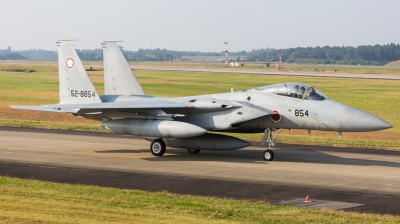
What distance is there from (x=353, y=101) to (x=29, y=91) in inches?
1139

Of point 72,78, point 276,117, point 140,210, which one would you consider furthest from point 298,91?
point 140,210

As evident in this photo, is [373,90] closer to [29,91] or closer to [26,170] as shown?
[29,91]

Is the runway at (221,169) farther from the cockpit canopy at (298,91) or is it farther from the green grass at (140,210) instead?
the cockpit canopy at (298,91)

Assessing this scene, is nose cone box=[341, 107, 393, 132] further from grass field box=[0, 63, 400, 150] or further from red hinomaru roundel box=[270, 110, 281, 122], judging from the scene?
grass field box=[0, 63, 400, 150]

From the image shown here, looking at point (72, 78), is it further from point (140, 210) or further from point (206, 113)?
point (140, 210)

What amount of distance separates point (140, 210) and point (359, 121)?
894 cm

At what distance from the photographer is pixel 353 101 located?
161 feet

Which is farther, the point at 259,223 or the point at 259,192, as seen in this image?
the point at 259,192

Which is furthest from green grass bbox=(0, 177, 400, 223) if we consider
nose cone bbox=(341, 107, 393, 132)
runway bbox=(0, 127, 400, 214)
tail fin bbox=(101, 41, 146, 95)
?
tail fin bbox=(101, 41, 146, 95)

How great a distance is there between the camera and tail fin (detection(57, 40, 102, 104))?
2253 centimetres

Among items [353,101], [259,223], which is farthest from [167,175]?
[353,101]

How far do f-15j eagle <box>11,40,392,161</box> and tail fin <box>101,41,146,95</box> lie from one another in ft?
3.18

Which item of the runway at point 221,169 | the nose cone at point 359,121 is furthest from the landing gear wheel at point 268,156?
the nose cone at point 359,121

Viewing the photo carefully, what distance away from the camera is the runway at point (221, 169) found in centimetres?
1500
